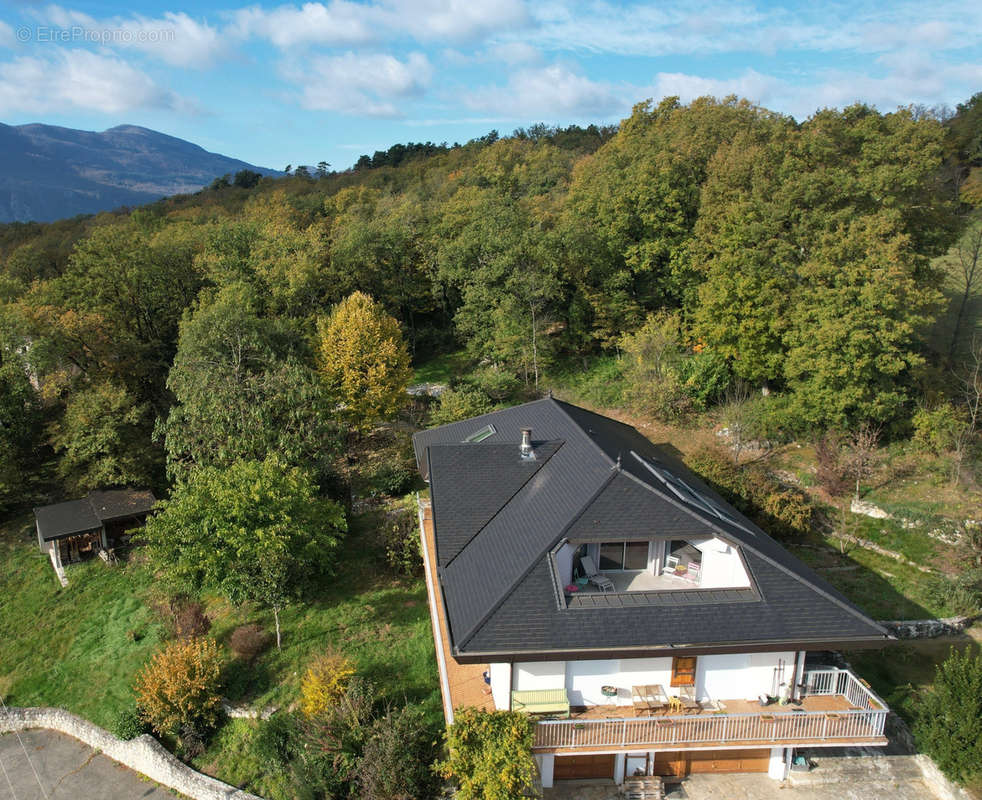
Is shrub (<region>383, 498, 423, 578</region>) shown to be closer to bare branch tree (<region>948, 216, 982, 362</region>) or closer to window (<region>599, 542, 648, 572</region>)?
window (<region>599, 542, 648, 572</region>)

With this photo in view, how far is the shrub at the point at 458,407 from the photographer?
105 ft

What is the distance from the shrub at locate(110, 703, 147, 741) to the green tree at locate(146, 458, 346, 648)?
12.6ft

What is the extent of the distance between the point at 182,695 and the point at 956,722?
20.1 metres

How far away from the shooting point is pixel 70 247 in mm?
59625

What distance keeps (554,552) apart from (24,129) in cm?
22698

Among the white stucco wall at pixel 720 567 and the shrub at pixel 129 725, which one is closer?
the white stucco wall at pixel 720 567

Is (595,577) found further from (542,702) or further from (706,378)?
(706,378)

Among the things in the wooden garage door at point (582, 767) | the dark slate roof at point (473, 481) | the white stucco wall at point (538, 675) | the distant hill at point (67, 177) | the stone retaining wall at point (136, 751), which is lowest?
the stone retaining wall at point (136, 751)

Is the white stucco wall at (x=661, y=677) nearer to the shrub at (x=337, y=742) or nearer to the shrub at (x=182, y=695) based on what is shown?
the shrub at (x=337, y=742)

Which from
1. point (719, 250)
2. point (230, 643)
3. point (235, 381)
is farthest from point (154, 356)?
point (719, 250)

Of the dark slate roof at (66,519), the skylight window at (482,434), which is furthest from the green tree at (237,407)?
the skylight window at (482,434)

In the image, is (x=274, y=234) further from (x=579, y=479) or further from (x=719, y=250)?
(x=579, y=479)

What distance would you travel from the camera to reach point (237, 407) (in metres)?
27.9

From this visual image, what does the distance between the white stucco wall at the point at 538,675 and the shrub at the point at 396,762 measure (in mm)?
3223
